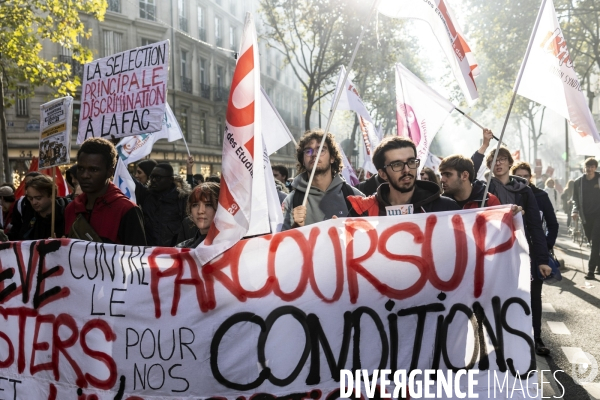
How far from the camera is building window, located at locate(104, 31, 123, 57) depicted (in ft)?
99.1

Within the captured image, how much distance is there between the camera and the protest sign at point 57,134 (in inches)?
207

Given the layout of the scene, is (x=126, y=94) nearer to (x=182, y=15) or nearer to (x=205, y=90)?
(x=182, y=15)

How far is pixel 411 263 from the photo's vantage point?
324 centimetres

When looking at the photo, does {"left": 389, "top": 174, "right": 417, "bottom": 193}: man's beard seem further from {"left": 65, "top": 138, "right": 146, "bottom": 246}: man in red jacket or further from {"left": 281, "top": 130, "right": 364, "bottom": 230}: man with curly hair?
{"left": 65, "top": 138, "right": 146, "bottom": 246}: man in red jacket

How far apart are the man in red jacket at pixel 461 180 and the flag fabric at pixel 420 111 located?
1736 millimetres

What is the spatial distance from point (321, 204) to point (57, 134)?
2.37 metres

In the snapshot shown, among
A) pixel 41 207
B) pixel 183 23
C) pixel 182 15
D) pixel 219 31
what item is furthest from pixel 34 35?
pixel 219 31

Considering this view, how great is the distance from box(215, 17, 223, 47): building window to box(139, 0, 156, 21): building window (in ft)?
23.0

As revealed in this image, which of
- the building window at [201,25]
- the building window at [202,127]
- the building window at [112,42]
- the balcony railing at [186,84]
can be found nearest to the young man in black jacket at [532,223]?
the building window at [112,42]

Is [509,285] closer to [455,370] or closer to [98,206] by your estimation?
[455,370]

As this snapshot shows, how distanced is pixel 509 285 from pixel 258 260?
121cm

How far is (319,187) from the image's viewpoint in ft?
14.9

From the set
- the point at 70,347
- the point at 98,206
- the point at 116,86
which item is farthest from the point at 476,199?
the point at 116,86

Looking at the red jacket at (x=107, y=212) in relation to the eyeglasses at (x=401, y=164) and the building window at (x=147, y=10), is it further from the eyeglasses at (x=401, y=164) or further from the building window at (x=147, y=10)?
the building window at (x=147, y=10)
